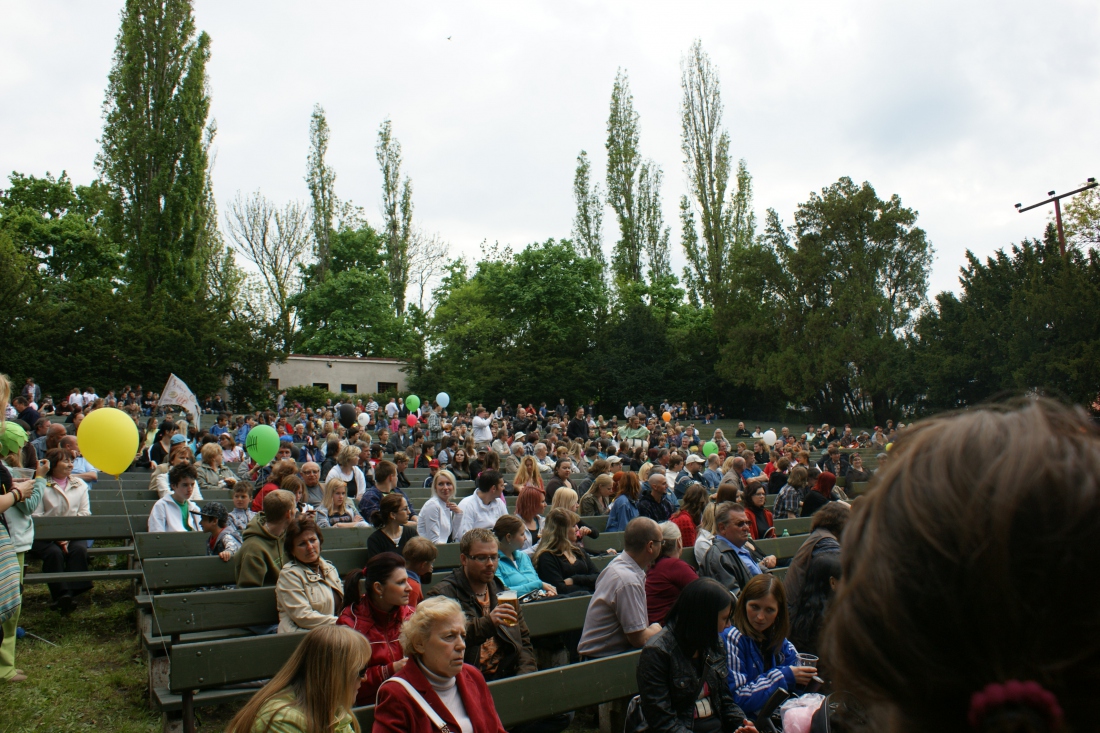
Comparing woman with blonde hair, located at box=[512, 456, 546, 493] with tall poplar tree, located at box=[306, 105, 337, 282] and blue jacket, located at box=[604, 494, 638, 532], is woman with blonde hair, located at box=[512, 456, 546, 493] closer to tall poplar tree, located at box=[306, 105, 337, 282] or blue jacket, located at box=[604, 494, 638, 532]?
blue jacket, located at box=[604, 494, 638, 532]

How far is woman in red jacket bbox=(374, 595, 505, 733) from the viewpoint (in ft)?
11.2

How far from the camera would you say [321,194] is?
5266cm

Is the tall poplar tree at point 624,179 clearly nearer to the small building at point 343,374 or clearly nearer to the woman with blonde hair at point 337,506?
the small building at point 343,374

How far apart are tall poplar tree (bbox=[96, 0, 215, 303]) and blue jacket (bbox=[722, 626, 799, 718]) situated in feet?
117

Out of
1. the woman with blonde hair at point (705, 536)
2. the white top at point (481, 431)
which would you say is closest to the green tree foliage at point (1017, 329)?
the white top at point (481, 431)

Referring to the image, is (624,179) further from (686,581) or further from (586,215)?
(686,581)

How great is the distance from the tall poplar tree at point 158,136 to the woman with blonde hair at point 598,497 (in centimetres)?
3066

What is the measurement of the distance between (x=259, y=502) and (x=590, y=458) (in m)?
8.43

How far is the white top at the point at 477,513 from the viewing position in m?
8.16

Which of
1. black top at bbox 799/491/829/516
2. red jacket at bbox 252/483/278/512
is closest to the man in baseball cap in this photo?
red jacket at bbox 252/483/278/512

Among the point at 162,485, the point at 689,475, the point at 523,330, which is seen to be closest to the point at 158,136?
the point at 523,330

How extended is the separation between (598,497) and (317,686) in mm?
7013

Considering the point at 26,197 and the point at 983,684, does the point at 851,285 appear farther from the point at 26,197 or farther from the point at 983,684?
the point at 26,197

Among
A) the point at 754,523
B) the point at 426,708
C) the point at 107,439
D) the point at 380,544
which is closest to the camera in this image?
the point at 426,708
